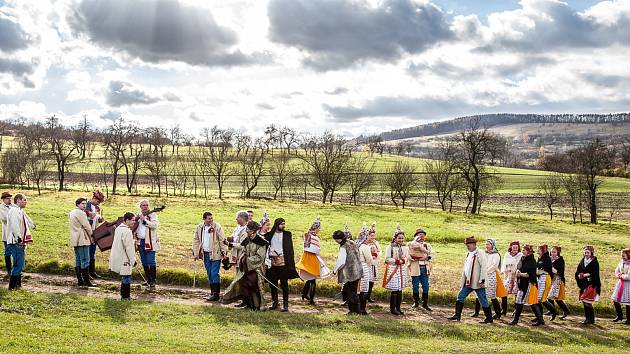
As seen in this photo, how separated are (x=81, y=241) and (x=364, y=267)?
791 centimetres

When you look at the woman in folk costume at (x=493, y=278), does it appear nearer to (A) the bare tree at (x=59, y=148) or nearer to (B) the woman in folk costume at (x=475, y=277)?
(B) the woman in folk costume at (x=475, y=277)

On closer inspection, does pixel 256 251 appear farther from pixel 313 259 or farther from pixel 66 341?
pixel 66 341

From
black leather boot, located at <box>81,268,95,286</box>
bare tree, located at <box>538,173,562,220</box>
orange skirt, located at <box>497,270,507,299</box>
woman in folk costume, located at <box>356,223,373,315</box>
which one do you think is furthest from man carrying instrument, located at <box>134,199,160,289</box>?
bare tree, located at <box>538,173,562,220</box>

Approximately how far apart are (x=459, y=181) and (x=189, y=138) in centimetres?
9011

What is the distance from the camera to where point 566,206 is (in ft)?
250

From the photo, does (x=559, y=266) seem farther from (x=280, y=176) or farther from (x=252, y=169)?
(x=252, y=169)

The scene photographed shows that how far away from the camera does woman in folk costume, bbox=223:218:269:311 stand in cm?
1291

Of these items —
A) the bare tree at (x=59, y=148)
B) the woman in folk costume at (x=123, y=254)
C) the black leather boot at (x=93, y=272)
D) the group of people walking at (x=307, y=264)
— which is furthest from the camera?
the bare tree at (x=59, y=148)

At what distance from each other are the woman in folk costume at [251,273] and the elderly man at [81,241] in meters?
4.37

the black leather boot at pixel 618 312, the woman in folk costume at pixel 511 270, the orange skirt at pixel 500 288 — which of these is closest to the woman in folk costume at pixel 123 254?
the orange skirt at pixel 500 288

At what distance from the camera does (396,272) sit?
46.5 feet

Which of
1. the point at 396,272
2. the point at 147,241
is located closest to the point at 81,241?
the point at 147,241

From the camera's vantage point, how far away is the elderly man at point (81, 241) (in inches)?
557

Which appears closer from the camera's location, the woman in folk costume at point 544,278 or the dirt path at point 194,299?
the dirt path at point 194,299
